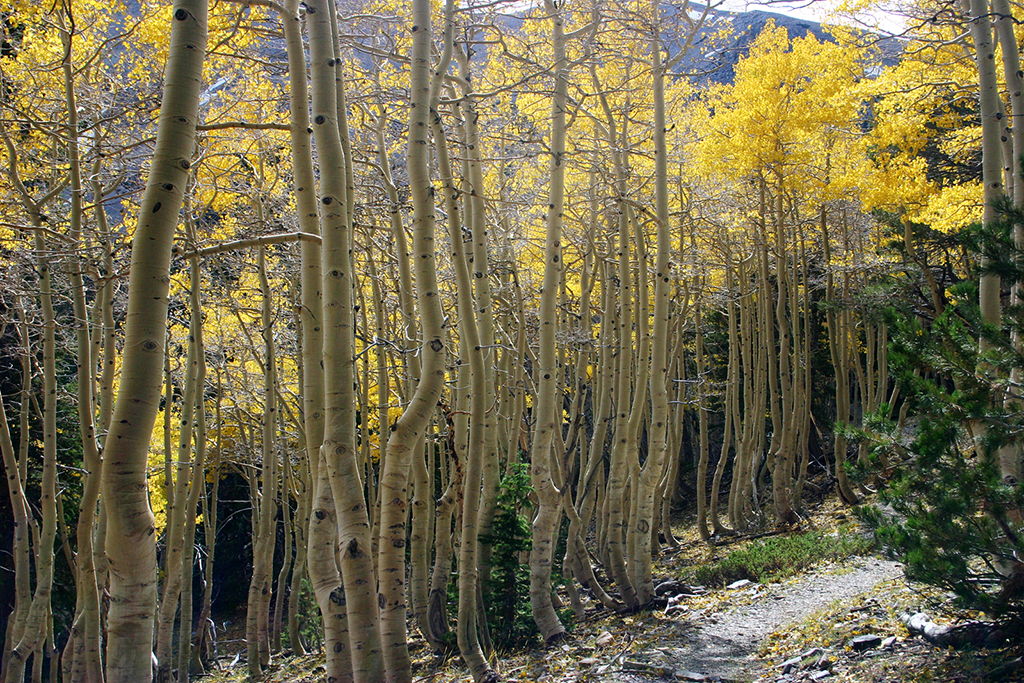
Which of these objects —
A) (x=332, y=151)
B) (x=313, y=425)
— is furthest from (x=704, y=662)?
(x=332, y=151)

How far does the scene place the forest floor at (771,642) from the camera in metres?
4.56

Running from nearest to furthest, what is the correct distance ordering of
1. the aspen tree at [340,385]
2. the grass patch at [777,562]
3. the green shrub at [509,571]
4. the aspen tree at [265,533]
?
the aspen tree at [340,385] < the green shrub at [509,571] < the grass patch at [777,562] < the aspen tree at [265,533]

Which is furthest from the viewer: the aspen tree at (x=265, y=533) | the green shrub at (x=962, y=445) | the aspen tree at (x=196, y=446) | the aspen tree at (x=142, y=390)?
the aspen tree at (x=265, y=533)

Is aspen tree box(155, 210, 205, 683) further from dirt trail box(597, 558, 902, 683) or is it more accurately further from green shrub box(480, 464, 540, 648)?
dirt trail box(597, 558, 902, 683)

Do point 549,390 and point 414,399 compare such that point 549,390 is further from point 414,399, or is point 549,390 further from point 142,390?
point 142,390

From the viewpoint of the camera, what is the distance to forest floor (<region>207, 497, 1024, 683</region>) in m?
4.56

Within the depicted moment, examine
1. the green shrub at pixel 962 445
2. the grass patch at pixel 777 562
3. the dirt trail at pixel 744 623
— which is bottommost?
the grass patch at pixel 777 562

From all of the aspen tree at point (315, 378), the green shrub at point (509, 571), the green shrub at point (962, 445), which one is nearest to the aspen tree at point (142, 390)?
the aspen tree at point (315, 378)

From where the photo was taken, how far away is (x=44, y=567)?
22.1 feet

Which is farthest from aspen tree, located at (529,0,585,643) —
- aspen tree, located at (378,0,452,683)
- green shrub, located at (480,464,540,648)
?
aspen tree, located at (378,0,452,683)

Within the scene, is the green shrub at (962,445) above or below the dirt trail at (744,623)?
above

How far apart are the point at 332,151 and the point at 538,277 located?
8595mm

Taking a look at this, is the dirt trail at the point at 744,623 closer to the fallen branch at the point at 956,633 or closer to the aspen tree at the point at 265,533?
the fallen branch at the point at 956,633

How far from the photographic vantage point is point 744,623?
672 cm
